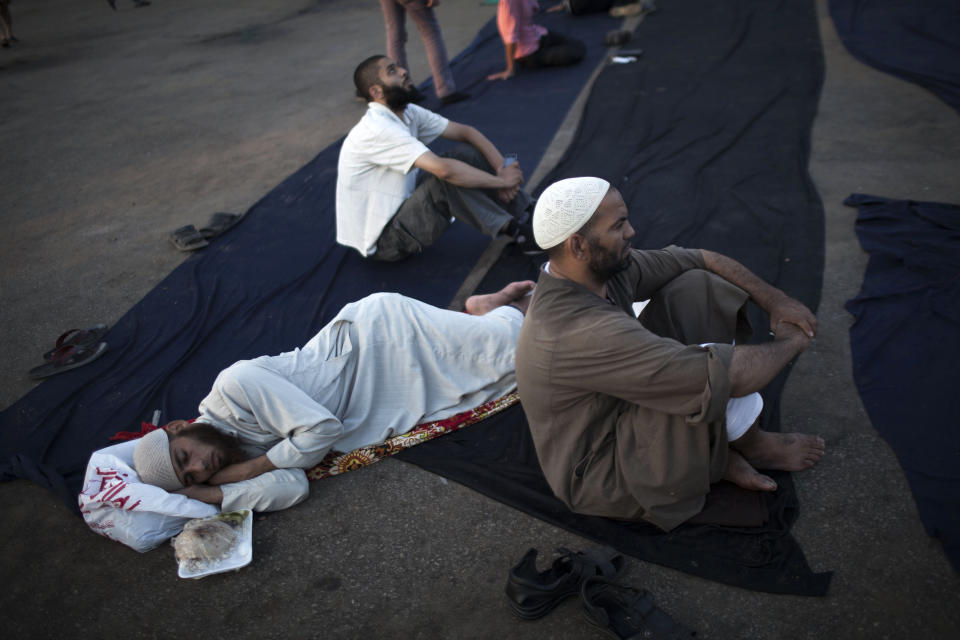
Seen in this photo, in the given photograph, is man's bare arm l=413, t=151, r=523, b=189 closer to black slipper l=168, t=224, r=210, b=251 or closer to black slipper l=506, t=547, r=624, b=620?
black slipper l=168, t=224, r=210, b=251

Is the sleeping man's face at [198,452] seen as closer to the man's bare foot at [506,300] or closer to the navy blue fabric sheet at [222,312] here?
the navy blue fabric sheet at [222,312]

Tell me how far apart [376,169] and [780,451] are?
2620mm

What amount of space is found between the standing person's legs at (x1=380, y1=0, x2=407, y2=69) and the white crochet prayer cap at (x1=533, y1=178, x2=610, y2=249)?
4.92 meters

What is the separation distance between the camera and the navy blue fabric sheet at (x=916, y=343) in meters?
2.41

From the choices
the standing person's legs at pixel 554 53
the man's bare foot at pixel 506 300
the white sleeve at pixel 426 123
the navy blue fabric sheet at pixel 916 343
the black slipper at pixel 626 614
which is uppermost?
the white sleeve at pixel 426 123


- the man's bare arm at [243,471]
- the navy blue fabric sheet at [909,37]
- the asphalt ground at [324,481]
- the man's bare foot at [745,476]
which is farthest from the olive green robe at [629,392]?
the navy blue fabric sheet at [909,37]

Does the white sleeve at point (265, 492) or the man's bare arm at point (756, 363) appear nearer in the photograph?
the man's bare arm at point (756, 363)

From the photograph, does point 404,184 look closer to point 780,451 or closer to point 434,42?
point 780,451

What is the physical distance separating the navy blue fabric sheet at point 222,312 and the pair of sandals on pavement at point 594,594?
1.83 metres

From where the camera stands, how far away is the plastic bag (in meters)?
2.54

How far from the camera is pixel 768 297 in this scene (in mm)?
2449

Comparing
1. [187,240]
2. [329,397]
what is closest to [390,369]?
[329,397]

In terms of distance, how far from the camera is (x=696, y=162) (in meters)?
4.96

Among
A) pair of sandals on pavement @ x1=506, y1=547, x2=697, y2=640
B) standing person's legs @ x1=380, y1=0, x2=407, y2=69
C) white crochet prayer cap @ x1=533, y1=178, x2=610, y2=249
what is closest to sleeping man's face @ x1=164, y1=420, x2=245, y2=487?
pair of sandals on pavement @ x1=506, y1=547, x2=697, y2=640
